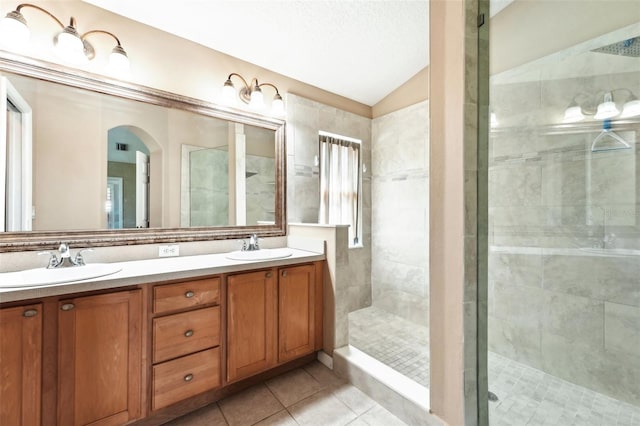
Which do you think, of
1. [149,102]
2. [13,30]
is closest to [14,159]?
[13,30]

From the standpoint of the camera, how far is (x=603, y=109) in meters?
1.43

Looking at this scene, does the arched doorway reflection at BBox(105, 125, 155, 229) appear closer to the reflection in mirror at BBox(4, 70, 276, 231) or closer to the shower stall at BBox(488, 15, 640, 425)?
the reflection in mirror at BBox(4, 70, 276, 231)

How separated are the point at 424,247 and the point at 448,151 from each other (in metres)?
1.64

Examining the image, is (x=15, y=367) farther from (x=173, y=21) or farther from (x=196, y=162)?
(x=173, y=21)

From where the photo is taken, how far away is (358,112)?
10.4 ft

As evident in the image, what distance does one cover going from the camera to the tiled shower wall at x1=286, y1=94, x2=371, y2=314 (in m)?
2.57

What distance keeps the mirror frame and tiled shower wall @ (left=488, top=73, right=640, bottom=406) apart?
5.49ft

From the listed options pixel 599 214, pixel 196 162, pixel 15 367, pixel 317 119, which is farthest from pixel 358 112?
pixel 15 367

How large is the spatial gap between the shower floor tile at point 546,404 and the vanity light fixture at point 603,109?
1.41 m

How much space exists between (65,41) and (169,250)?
136 cm

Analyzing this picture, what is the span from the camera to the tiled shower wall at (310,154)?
2570 millimetres

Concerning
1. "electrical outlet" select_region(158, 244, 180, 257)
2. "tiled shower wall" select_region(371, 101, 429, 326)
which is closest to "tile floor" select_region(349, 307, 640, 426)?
"tiled shower wall" select_region(371, 101, 429, 326)

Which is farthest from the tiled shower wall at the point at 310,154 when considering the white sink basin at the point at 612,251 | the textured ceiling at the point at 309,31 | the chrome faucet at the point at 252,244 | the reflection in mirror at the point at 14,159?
the reflection in mirror at the point at 14,159

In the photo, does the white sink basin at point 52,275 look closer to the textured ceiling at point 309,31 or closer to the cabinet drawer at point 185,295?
the cabinet drawer at point 185,295
